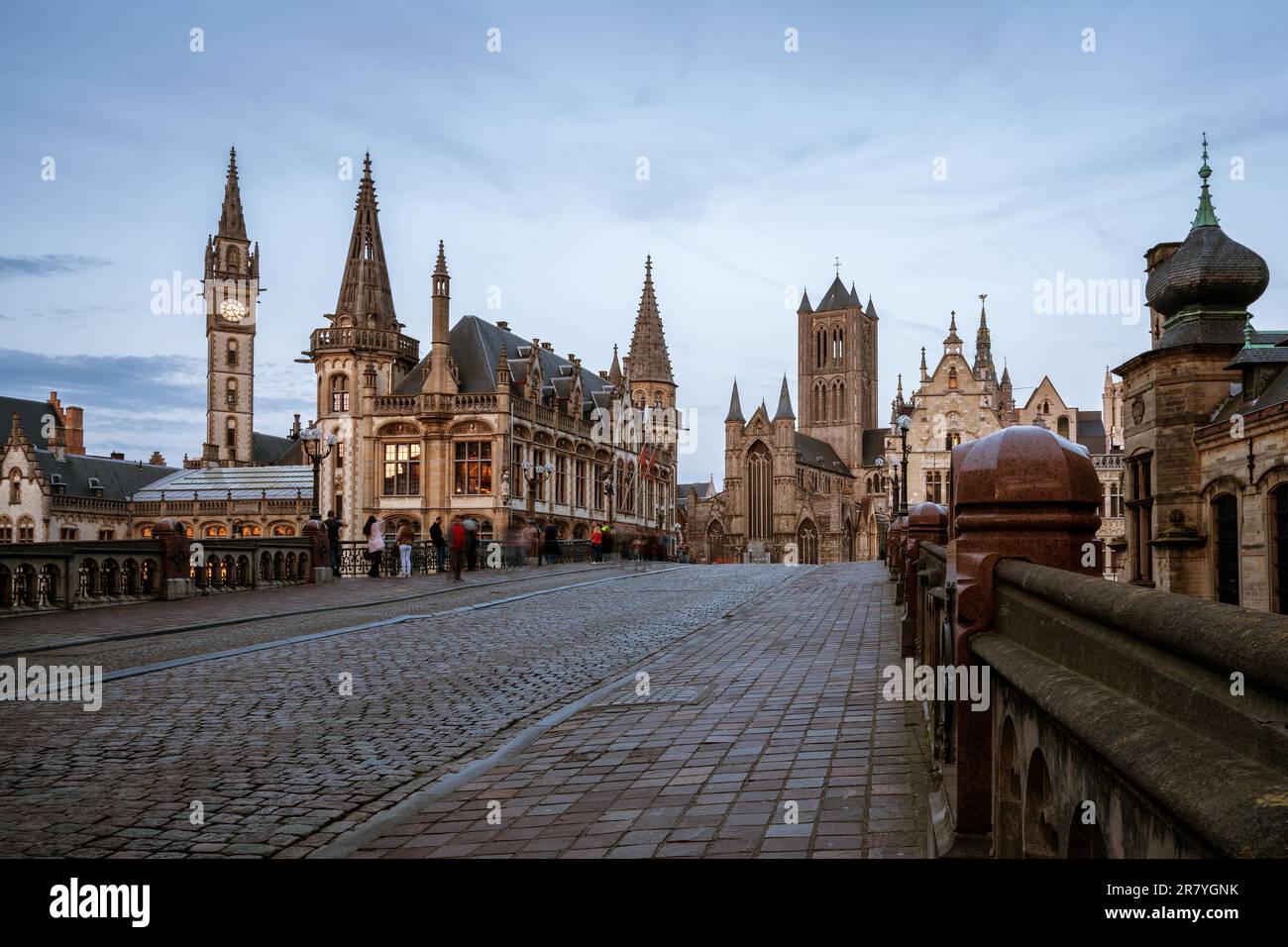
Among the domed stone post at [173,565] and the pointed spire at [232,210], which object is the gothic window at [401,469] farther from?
the pointed spire at [232,210]

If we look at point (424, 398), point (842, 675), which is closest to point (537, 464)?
point (424, 398)

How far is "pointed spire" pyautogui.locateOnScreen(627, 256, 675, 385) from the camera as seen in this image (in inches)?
3804

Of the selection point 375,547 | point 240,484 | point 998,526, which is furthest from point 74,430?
point 998,526

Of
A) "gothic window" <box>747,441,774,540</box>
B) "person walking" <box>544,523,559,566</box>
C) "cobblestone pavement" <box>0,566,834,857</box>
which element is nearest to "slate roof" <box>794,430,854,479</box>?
"gothic window" <box>747,441,774,540</box>

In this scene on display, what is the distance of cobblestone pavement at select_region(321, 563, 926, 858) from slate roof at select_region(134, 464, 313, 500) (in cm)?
6250

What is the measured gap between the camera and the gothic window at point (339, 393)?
175 feet

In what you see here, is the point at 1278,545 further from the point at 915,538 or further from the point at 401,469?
the point at 401,469

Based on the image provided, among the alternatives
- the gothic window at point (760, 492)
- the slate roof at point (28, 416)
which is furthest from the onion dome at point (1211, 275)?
the gothic window at point (760, 492)

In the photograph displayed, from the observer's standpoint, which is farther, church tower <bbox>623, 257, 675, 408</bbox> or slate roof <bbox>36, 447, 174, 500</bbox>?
church tower <bbox>623, 257, 675, 408</bbox>

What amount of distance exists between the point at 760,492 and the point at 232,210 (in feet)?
185

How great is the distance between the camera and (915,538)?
32.9ft

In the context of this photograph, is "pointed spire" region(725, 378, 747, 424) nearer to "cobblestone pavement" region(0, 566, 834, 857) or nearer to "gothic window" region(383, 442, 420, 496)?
"gothic window" region(383, 442, 420, 496)

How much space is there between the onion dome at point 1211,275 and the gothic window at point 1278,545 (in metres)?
8.37
